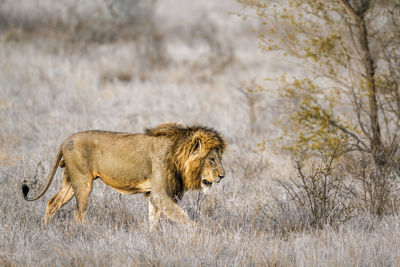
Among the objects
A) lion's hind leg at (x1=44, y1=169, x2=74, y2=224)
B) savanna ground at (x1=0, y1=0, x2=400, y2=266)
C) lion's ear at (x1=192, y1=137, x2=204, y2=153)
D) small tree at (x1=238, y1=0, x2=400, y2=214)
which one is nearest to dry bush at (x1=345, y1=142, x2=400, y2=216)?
savanna ground at (x1=0, y1=0, x2=400, y2=266)

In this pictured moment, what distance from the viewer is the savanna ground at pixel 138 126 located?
15.4 ft

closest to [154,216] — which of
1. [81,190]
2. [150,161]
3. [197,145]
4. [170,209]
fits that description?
[170,209]

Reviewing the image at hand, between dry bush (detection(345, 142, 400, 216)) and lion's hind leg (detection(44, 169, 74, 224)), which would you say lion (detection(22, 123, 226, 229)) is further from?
dry bush (detection(345, 142, 400, 216))

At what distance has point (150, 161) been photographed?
5.26 m

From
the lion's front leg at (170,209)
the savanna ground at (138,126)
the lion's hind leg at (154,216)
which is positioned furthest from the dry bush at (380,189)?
the lion's hind leg at (154,216)

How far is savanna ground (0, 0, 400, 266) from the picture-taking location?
470 cm

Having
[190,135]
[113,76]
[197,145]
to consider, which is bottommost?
[197,145]

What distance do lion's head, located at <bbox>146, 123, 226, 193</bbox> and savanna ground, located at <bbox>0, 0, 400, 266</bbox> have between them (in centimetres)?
39

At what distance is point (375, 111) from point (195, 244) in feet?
12.8

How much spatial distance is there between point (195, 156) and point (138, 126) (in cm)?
628

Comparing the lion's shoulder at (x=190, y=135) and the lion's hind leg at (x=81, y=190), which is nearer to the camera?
the lion's shoulder at (x=190, y=135)

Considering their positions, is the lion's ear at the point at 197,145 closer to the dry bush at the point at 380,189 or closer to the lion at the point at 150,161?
the lion at the point at 150,161

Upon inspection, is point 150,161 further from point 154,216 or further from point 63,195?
point 63,195

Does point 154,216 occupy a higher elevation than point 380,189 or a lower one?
lower
